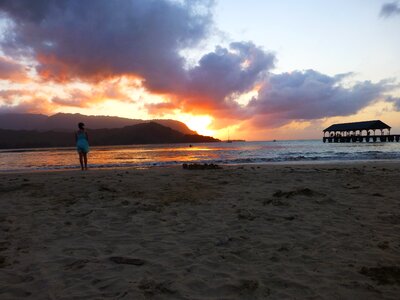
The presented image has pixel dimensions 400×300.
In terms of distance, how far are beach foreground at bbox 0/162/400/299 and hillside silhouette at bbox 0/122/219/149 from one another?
122 meters

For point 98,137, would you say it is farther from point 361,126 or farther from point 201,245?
point 201,245

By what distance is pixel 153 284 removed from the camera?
301 cm

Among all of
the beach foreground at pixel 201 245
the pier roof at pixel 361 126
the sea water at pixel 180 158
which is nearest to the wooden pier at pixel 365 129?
the pier roof at pixel 361 126

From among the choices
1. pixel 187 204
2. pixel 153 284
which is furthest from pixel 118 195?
pixel 153 284

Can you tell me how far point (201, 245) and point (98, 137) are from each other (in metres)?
159

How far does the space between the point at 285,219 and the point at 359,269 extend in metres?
2.02

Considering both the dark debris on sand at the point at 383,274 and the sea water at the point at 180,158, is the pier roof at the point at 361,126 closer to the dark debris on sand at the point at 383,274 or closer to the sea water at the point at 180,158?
the sea water at the point at 180,158

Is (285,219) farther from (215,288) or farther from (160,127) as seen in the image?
(160,127)

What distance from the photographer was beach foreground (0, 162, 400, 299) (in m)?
2.95

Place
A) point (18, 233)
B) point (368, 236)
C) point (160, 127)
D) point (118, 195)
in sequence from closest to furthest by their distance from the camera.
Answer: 1. point (368, 236)
2. point (18, 233)
3. point (118, 195)
4. point (160, 127)

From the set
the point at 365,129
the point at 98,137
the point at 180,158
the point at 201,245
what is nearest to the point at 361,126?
the point at 365,129

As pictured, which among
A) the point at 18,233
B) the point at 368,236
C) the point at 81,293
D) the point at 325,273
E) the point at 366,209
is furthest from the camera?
the point at 366,209

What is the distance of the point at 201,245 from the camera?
411cm

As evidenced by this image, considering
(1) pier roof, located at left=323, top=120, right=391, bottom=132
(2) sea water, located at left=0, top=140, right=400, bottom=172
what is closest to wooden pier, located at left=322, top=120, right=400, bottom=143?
(1) pier roof, located at left=323, top=120, right=391, bottom=132
